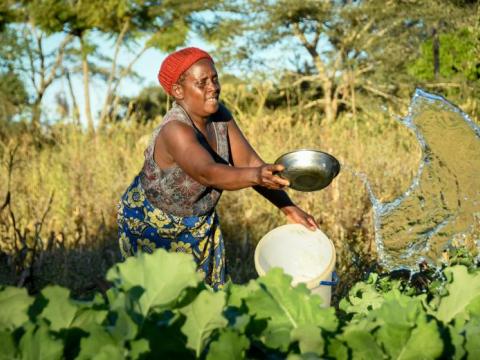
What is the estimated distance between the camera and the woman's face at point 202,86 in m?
3.17

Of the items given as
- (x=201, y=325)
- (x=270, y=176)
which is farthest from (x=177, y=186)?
(x=201, y=325)

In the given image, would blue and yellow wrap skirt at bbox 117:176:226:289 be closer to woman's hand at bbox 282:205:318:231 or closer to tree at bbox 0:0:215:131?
woman's hand at bbox 282:205:318:231

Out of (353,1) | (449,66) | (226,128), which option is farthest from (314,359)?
(353,1)

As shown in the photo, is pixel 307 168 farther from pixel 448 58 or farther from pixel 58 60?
pixel 58 60

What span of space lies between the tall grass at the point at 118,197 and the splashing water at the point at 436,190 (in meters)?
1.02

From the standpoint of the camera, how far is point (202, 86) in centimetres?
319

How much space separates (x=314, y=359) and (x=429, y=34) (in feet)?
68.4

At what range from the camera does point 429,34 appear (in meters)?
21.0

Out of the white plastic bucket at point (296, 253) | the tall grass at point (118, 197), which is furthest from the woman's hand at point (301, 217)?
the tall grass at point (118, 197)

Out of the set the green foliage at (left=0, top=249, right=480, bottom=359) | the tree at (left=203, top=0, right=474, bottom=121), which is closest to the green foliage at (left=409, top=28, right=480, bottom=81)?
the tree at (left=203, top=0, right=474, bottom=121)

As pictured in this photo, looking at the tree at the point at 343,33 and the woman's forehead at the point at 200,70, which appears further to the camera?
the tree at the point at 343,33

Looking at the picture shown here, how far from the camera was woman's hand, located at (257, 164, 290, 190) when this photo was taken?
2.59 m

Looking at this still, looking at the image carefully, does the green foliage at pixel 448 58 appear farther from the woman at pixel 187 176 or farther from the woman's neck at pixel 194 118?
the woman's neck at pixel 194 118

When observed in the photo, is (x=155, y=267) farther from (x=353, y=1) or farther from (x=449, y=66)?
(x=353, y=1)
